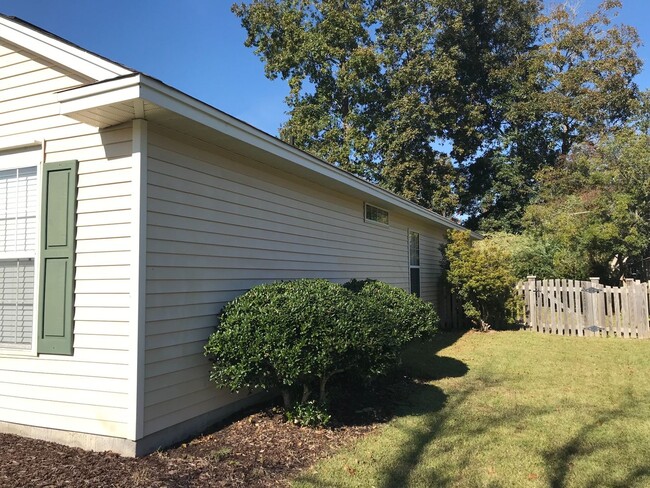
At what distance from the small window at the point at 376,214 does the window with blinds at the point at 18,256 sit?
20.5ft

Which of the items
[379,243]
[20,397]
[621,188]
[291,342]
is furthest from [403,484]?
[621,188]

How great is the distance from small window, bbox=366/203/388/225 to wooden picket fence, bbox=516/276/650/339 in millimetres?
4806

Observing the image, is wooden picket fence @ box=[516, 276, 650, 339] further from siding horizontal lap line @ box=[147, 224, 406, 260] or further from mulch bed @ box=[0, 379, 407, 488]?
mulch bed @ box=[0, 379, 407, 488]

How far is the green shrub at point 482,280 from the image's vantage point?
40.8 ft

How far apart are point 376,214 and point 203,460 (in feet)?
23.1

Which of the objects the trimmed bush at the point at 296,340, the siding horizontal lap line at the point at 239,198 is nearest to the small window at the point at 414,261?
the siding horizontal lap line at the point at 239,198

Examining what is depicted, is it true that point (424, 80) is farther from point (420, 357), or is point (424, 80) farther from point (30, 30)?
point (30, 30)

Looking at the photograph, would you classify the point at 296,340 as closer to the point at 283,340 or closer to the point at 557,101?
the point at 283,340

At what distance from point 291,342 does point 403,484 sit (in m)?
1.54

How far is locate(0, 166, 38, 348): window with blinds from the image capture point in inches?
190

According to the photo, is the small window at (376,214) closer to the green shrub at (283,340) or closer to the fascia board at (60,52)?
the green shrub at (283,340)

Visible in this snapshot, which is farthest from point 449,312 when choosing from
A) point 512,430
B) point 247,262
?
point 247,262

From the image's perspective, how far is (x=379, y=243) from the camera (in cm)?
1042

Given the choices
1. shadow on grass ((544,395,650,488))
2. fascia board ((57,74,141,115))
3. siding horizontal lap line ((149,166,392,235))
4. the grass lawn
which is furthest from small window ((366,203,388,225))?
fascia board ((57,74,141,115))
